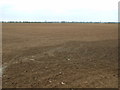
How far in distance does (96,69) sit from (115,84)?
144 centimetres

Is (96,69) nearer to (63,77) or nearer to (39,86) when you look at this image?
(63,77)

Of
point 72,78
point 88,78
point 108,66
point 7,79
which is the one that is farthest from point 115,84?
point 7,79

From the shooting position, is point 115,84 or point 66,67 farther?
point 66,67

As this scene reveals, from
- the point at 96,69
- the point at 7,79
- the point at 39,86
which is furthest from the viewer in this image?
the point at 96,69

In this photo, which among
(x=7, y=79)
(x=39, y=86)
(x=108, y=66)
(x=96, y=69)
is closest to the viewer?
(x=39, y=86)

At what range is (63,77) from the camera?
5.36 metres

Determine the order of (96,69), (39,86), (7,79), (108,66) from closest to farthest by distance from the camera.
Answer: (39,86) → (7,79) → (96,69) → (108,66)

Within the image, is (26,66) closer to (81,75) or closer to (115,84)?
(81,75)

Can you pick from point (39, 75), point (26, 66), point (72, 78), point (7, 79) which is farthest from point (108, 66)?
point (7, 79)

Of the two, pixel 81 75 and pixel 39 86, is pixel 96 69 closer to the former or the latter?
pixel 81 75

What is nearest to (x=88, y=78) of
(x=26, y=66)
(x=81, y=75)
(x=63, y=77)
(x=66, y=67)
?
(x=81, y=75)

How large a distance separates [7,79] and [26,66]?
4.54 feet

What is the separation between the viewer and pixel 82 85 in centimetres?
475

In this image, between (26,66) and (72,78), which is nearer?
(72,78)
